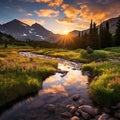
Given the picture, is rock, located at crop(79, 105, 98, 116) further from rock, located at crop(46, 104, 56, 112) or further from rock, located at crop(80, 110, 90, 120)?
rock, located at crop(46, 104, 56, 112)

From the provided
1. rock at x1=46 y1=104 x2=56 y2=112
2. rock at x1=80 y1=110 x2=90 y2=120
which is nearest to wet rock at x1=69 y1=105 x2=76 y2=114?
rock at x1=80 y1=110 x2=90 y2=120

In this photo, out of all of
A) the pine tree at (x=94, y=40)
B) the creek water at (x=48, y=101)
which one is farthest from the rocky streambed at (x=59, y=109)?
the pine tree at (x=94, y=40)

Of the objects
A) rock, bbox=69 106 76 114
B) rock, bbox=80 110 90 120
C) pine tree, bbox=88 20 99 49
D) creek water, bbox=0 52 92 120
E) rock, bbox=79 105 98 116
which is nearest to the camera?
rock, bbox=80 110 90 120

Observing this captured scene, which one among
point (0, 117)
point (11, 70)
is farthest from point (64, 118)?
point (11, 70)

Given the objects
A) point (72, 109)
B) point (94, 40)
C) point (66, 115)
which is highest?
point (94, 40)

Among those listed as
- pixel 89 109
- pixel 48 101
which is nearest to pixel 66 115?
pixel 89 109

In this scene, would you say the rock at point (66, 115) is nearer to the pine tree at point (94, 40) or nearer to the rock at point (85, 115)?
the rock at point (85, 115)

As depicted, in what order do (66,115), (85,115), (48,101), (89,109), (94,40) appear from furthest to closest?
(94,40)
(48,101)
(89,109)
(66,115)
(85,115)

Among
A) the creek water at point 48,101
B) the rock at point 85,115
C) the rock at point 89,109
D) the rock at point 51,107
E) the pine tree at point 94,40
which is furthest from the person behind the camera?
the pine tree at point 94,40

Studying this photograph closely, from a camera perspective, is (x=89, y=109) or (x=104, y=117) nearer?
(x=104, y=117)

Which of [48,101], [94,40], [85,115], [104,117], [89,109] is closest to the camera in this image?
[104,117]

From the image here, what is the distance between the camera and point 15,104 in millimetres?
14773

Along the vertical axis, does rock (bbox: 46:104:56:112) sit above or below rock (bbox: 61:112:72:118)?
above

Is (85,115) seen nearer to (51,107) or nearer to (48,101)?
(51,107)
